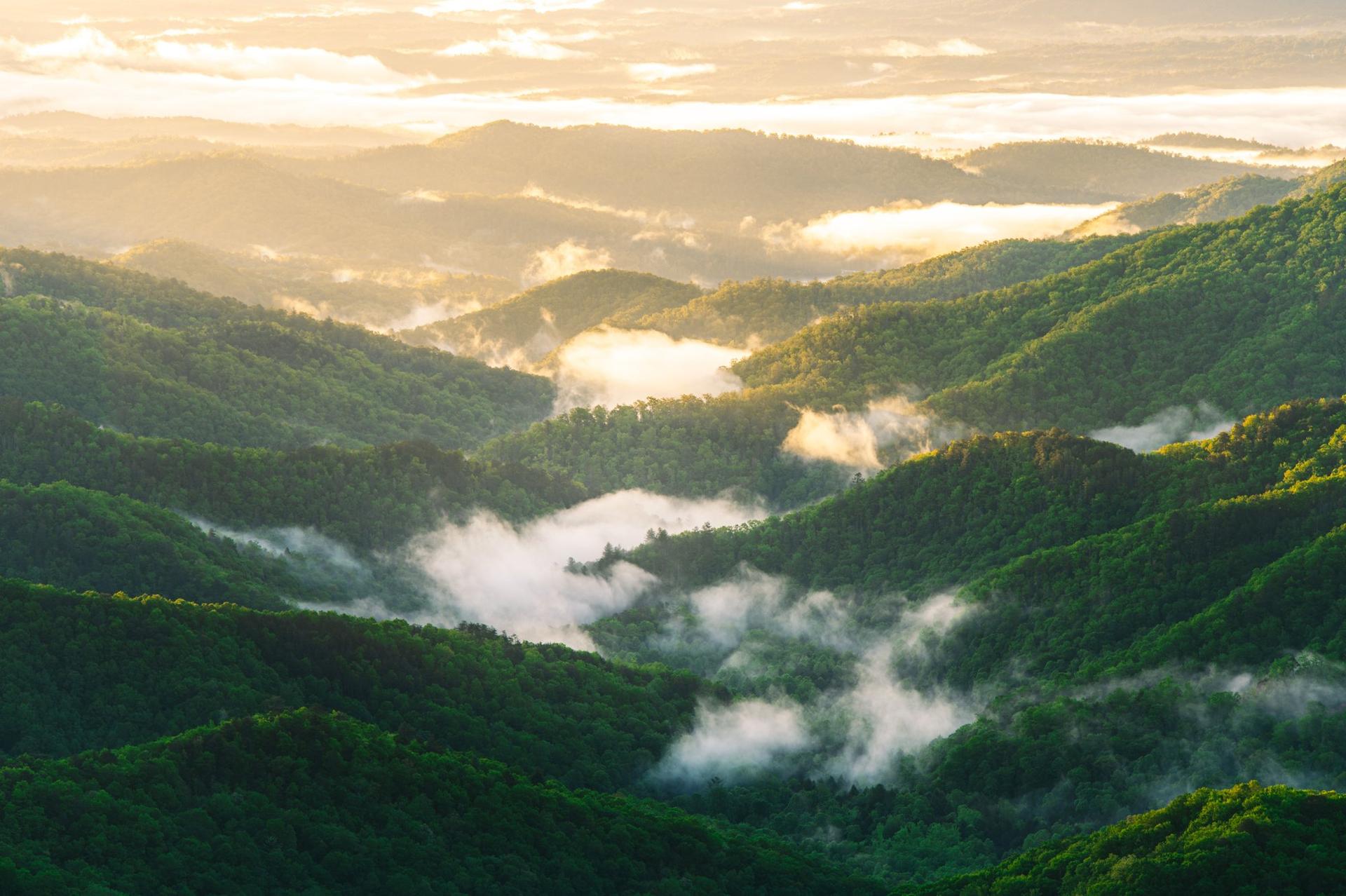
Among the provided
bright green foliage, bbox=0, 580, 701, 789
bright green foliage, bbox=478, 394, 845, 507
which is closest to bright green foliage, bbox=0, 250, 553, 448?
bright green foliage, bbox=478, 394, 845, 507

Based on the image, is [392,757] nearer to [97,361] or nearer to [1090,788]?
[1090,788]

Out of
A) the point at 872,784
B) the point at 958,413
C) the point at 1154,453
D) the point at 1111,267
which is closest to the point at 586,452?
the point at 958,413

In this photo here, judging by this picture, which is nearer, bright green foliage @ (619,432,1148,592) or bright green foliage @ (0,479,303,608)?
bright green foliage @ (0,479,303,608)

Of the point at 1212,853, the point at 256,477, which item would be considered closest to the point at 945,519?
the point at 256,477

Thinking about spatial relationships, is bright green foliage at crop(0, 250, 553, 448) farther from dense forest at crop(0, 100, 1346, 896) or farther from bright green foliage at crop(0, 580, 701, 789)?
bright green foliage at crop(0, 580, 701, 789)

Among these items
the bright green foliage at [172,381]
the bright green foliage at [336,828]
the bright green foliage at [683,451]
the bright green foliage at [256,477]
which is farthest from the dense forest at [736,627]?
the bright green foliage at [683,451]

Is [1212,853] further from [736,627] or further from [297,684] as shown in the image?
[736,627]

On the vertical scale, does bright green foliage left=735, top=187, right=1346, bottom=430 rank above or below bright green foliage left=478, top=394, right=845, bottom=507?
above
